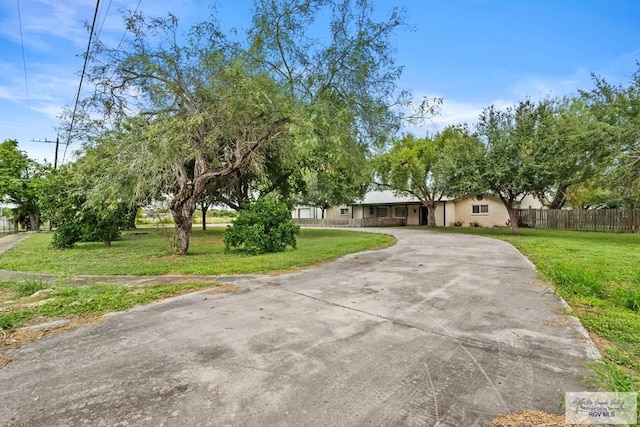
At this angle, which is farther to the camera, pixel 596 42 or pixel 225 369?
pixel 596 42

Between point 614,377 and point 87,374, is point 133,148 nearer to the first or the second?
point 87,374

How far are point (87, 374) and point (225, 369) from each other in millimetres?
1040

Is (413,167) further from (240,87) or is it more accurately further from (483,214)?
(240,87)

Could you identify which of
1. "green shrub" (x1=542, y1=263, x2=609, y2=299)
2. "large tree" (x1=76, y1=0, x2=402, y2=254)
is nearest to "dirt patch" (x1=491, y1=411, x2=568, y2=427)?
"green shrub" (x1=542, y1=263, x2=609, y2=299)

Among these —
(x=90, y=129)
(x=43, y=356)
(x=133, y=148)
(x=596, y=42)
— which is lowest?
(x=43, y=356)

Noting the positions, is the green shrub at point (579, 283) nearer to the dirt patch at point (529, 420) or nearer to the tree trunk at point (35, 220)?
the dirt patch at point (529, 420)

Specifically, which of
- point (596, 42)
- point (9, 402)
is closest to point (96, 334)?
point (9, 402)

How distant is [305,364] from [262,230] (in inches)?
295

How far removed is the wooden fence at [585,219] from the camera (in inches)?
692

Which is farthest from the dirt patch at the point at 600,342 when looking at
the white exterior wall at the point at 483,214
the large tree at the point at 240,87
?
the white exterior wall at the point at 483,214

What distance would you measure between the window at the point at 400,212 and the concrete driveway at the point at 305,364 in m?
26.6

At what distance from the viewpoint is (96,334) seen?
3.33 m

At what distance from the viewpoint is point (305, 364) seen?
103 inches

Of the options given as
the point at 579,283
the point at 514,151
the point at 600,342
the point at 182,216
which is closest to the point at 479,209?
the point at 514,151
